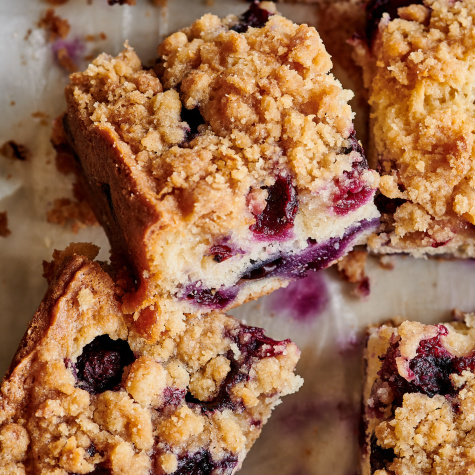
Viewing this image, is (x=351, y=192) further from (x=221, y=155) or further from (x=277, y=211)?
(x=221, y=155)

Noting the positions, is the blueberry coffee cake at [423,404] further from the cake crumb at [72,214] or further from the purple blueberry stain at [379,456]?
the cake crumb at [72,214]

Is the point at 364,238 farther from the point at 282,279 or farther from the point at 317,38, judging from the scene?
the point at 317,38

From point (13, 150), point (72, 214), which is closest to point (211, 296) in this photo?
point (72, 214)

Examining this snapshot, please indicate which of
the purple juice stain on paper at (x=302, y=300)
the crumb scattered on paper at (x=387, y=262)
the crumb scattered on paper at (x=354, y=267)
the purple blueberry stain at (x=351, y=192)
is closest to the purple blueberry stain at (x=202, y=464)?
the purple juice stain on paper at (x=302, y=300)

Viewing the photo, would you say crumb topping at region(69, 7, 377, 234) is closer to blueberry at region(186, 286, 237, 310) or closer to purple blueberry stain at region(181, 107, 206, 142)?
purple blueberry stain at region(181, 107, 206, 142)

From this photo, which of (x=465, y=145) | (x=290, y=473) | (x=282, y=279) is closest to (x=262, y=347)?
(x=282, y=279)
